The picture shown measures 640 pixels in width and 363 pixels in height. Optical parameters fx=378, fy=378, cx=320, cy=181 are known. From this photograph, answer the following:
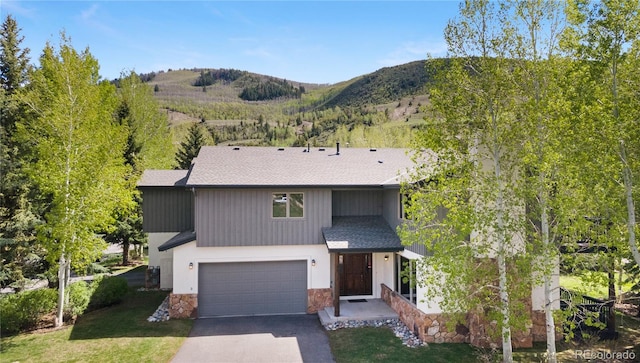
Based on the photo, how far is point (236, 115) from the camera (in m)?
113

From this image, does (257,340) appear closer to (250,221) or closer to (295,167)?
(250,221)

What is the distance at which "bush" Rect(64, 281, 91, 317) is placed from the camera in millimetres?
12716

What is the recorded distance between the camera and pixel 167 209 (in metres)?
17.0

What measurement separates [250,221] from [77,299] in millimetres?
6423

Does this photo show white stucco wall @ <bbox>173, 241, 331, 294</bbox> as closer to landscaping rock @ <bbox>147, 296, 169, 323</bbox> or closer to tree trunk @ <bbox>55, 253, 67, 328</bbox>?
landscaping rock @ <bbox>147, 296, 169, 323</bbox>

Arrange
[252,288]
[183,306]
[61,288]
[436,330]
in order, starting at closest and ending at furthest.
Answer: [436,330]
[61,288]
[183,306]
[252,288]

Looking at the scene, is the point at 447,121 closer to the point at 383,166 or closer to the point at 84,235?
the point at 383,166

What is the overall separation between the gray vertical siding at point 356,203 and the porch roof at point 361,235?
0.82 feet

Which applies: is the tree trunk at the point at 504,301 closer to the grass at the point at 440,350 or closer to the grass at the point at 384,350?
the grass at the point at 440,350

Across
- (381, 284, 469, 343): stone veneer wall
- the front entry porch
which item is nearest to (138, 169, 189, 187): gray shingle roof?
the front entry porch

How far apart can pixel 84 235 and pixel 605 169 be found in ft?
45.8

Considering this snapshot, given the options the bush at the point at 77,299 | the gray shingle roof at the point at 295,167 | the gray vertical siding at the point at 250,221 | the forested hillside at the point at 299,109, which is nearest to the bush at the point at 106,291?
the bush at the point at 77,299

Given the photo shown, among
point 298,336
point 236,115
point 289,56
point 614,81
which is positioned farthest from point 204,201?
point 236,115

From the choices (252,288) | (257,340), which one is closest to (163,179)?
(252,288)
